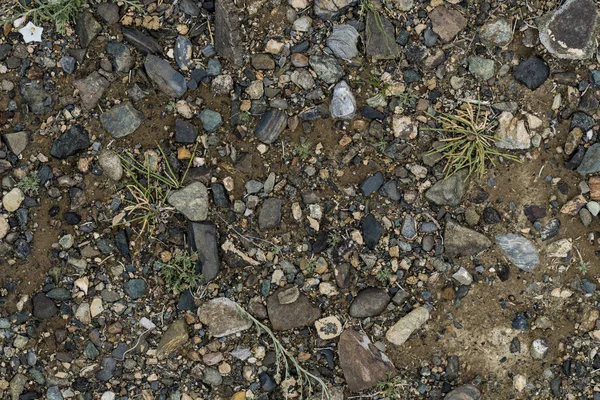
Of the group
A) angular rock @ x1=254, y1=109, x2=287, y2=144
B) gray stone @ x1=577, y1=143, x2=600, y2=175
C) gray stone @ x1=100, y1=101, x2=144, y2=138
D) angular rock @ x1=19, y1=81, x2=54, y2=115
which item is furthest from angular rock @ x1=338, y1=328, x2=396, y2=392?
angular rock @ x1=19, y1=81, x2=54, y2=115

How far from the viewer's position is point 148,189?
13.3 ft

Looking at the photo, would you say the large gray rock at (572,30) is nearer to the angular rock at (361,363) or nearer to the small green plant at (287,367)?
the angular rock at (361,363)

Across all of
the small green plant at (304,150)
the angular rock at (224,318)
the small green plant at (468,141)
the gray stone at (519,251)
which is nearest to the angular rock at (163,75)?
the small green plant at (304,150)

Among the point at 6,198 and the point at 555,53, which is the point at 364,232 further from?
the point at 6,198

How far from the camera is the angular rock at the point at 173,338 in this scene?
404 centimetres

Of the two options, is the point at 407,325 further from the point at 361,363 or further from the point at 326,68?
the point at 326,68

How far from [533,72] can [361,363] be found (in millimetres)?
2458

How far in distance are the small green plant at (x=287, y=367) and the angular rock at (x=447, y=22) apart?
2.48 m

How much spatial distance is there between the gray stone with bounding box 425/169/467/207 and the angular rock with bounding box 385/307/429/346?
0.80 m

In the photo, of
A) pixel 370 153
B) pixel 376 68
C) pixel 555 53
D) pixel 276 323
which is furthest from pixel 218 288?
pixel 555 53

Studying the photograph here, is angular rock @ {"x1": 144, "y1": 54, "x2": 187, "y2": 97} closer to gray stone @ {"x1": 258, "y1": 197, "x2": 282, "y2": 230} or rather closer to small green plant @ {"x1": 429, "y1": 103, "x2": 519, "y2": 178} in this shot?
gray stone @ {"x1": 258, "y1": 197, "x2": 282, "y2": 230}

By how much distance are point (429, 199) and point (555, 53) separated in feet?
4.59

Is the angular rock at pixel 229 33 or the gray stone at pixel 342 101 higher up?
the angular rock at pixel 229 33

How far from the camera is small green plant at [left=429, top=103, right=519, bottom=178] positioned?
4.02 meters
